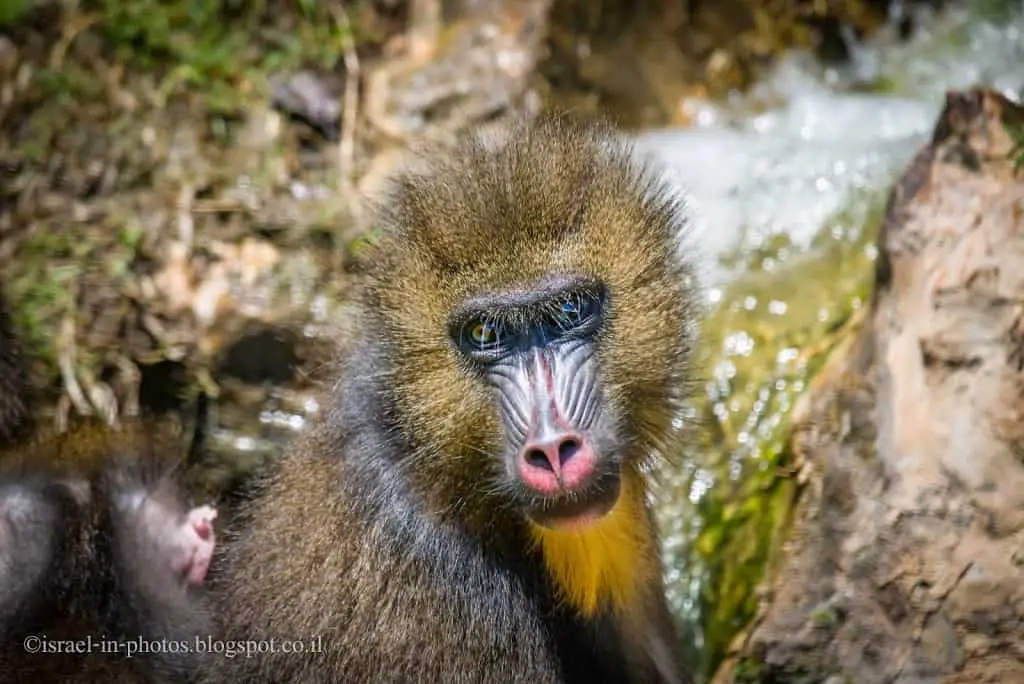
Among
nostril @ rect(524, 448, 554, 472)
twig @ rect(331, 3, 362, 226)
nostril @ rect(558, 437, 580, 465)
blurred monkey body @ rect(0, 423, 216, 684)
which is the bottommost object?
blurred monkey body @ rect(0, 423, 216, 684)

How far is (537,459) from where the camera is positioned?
3.41 meters

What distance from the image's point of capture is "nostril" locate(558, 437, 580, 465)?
3.40 m

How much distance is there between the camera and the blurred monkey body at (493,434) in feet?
11.7

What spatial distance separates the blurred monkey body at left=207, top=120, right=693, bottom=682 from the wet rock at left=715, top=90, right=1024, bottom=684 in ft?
2.20

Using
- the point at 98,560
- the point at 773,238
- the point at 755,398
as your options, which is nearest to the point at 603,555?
the point at 98,560

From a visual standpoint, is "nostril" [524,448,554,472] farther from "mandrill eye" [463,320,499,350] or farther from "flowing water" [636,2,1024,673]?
"flowing water" [636,2,1024,673]

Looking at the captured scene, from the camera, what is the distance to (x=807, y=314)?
5.70 metres

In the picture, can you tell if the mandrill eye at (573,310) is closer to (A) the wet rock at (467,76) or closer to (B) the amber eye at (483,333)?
(B) the amber eye at (483,333)

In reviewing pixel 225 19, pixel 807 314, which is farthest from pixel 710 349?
pixel 225 19

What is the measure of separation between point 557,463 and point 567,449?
56mm

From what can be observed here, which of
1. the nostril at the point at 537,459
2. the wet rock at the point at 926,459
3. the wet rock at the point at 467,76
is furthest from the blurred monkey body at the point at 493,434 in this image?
the wet rock at the point at 467,76

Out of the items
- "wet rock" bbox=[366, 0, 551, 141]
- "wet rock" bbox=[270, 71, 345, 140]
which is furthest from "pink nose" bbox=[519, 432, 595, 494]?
"wet rock" bbox=[270, 71, 345, 140]

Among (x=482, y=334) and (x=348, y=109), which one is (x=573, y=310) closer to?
(x=482, y=334)

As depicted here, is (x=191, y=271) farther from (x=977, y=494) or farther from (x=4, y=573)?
(x=977, y=494)
